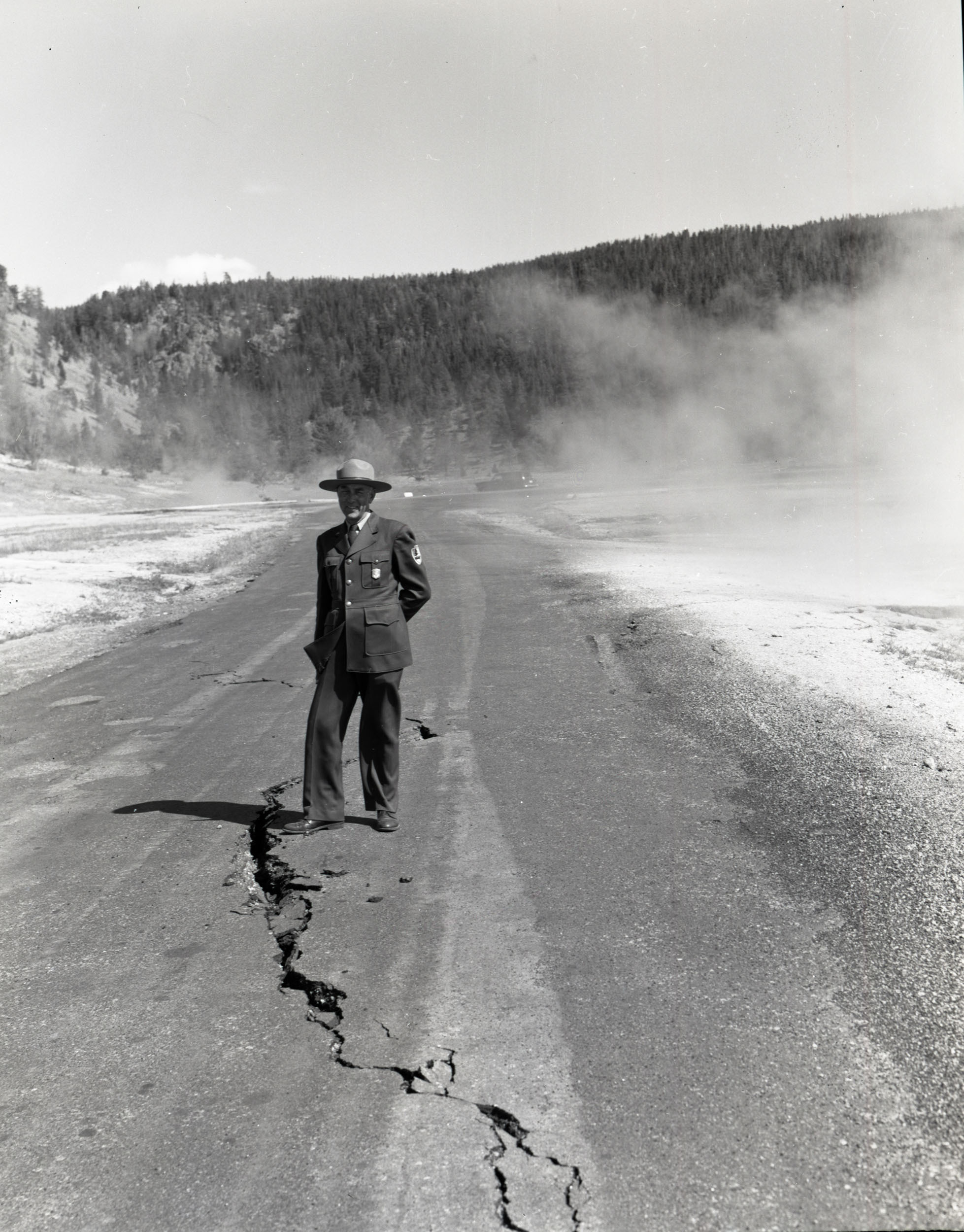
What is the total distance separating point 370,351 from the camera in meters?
134

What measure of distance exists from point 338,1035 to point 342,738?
2.37 meters

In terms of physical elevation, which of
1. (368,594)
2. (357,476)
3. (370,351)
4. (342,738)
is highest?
(370,351)

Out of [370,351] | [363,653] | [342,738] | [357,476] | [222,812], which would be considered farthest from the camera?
[370,351]

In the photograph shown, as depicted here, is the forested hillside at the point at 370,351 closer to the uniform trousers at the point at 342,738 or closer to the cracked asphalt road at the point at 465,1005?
the cracked asphalt road at the point at 465,1005

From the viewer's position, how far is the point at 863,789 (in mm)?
5891

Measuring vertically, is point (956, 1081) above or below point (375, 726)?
below

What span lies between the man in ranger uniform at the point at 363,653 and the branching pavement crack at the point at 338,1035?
43 centimetres

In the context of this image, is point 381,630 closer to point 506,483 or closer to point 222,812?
point 222,812

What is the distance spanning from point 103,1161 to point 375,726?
294cm

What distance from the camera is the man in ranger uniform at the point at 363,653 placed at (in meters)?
5.54

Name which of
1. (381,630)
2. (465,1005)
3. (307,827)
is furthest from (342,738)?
(465,1005)

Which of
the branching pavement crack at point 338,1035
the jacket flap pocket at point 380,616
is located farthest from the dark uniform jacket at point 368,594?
the branching pavement crack at point 338,1035

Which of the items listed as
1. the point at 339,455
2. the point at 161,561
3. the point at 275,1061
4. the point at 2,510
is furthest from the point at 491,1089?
the point at 339,455

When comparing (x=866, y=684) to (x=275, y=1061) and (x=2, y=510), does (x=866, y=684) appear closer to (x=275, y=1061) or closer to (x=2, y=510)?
(x=275, y=1061)
